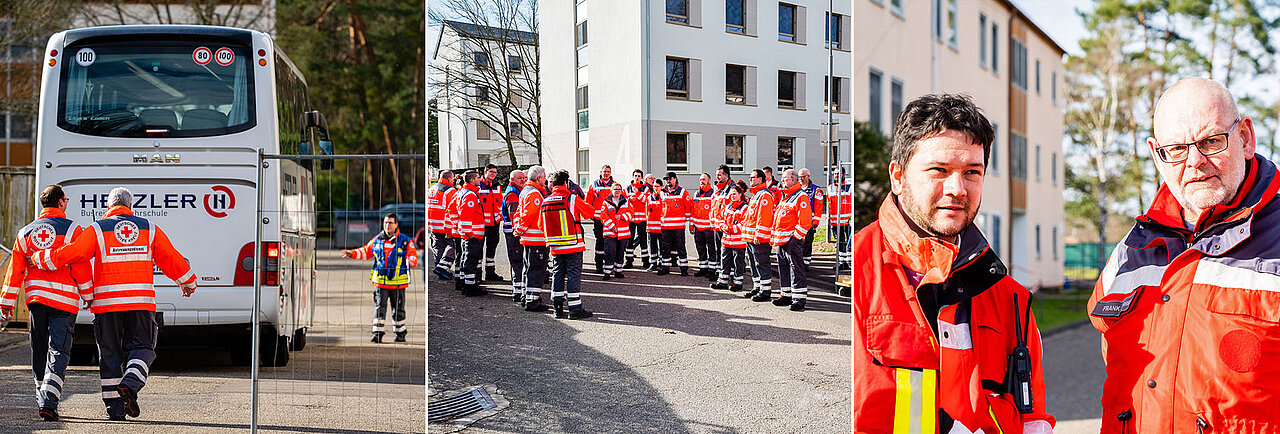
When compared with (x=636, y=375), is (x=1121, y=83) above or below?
above

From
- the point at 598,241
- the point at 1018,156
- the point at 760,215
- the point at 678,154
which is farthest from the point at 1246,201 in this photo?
the point at 598,241

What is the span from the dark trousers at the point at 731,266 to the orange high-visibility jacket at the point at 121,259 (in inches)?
147

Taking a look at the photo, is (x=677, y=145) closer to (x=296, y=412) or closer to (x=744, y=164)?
(x=744, y=164)

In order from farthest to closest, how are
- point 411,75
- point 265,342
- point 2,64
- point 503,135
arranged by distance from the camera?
point 411,75 < point 2,64 < point 265,342 < point 503,135

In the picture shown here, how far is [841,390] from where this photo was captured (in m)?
2.24

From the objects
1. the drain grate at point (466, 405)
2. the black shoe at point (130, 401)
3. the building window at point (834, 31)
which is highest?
the building window at point (834, 31)

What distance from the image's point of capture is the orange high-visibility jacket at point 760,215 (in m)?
2.13

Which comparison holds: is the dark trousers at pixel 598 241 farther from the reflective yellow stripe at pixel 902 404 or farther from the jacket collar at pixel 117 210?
the jacket collar at pixel 117 210

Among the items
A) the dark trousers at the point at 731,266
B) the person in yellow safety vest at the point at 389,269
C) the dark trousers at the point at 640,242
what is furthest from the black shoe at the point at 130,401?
the dark trousers at the point at 731,266

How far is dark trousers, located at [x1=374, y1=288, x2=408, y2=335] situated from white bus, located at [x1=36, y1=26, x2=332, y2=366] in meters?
0.99

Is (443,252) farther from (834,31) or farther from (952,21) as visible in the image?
(952,21)

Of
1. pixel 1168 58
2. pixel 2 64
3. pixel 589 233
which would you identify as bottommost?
pixel 589 233

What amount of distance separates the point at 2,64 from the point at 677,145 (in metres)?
13.8

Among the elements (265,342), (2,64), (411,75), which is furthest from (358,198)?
(265,342)
